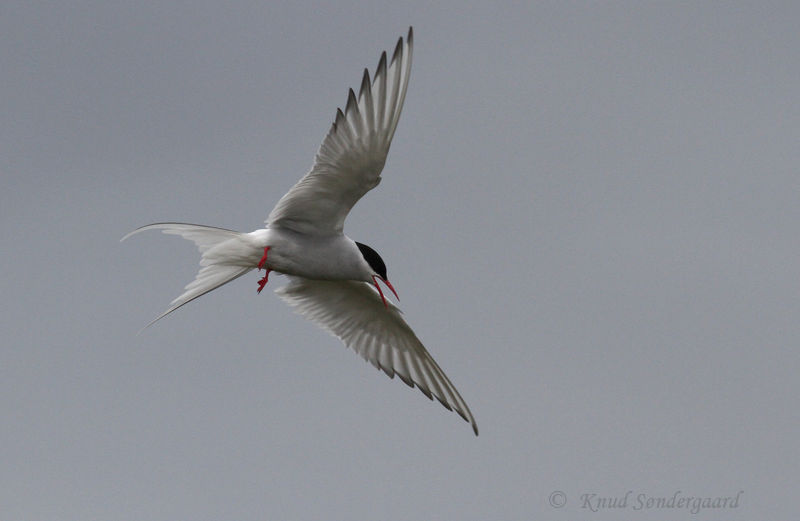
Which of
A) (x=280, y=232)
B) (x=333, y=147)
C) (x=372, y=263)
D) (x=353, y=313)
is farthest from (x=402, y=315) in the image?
(x=333, y=147)

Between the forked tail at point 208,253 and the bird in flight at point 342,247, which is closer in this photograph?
the bird in flight at point 342,247

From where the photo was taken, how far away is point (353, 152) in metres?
9.25

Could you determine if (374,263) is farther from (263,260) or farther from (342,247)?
(263,260)

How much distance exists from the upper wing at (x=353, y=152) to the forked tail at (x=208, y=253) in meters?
0.58

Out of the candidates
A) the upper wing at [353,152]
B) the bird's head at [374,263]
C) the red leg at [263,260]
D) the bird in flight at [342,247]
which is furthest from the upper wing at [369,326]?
the upper wing at [353,152]

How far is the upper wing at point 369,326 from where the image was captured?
11.8 metres

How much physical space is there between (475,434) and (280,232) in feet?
9.33

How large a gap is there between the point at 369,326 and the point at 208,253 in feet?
9.54

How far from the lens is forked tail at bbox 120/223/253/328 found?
9.77 metres

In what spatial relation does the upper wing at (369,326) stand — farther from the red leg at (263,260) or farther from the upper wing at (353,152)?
the upper wing at (353,152)

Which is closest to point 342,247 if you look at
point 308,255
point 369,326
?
point 308,255

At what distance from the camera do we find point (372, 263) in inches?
415

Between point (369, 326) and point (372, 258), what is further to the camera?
point (369, 326)

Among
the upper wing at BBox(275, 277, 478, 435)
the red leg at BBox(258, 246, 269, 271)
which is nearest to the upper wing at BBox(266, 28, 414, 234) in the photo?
the red leg at BBox(258, 246, 269, 271)
